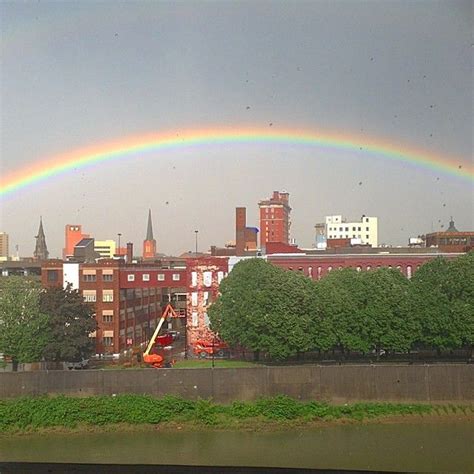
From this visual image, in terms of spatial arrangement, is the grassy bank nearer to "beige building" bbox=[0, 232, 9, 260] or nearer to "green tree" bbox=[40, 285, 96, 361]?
"green tree" bbox=[40, 285, 96, 361]

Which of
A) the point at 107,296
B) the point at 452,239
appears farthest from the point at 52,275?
the point at 452,239

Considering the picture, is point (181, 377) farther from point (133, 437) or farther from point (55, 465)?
point (55, 465)

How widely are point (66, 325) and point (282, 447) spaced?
11.5 ft

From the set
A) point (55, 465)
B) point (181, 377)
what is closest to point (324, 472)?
point (55, 465)

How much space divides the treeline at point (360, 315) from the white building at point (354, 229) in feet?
27.0

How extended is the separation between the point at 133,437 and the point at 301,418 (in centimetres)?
162

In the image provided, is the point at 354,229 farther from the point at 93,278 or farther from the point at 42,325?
the point at 42,325

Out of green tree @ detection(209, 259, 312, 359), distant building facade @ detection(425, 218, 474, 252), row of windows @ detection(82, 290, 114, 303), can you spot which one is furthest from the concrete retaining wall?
distant building facade @ detection(425, 218, 474, 252)

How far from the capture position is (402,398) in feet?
22.1

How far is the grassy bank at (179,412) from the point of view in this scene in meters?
6.38

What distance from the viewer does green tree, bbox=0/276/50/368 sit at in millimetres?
7684

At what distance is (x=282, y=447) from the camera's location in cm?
569

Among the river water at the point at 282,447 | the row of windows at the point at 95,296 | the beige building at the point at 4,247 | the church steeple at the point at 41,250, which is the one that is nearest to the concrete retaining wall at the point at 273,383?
the river water at the point at 282,447

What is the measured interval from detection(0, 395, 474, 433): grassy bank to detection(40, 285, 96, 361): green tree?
1.18m
